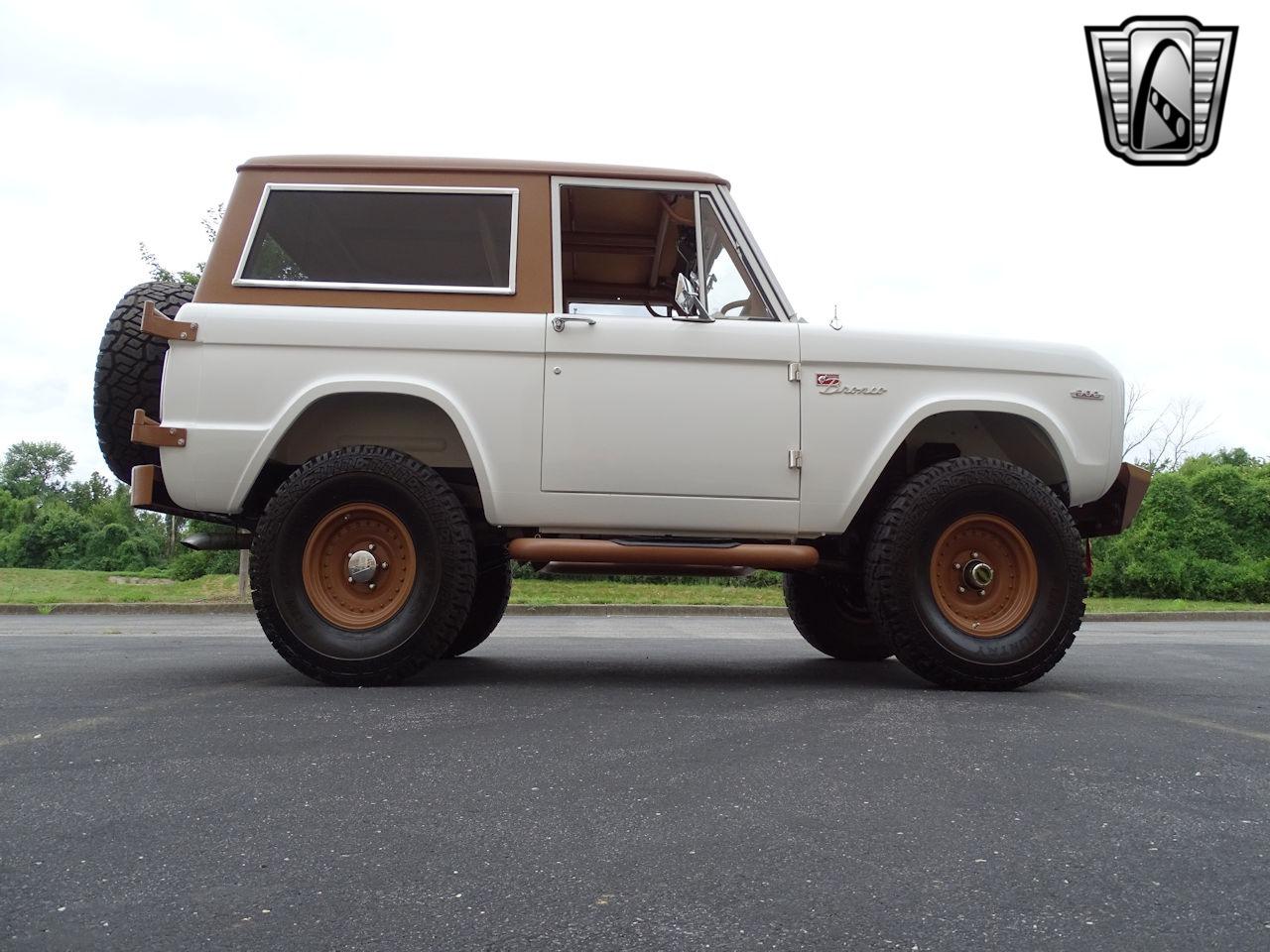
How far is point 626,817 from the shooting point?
2.32 meters

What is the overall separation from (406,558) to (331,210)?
5.29 ft

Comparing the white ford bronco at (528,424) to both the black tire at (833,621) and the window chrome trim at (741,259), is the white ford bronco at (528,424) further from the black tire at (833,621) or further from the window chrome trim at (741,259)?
the black tire at (833,621)

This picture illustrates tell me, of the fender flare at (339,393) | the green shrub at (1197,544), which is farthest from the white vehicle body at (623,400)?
the green shrub at (1197,544)

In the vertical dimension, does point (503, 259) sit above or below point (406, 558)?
above

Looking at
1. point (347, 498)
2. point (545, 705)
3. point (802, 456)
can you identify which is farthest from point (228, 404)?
point (802, 456)

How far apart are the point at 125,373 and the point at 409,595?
63.6 inches

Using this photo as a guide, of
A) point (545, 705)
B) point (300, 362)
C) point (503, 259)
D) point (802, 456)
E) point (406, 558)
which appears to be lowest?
point (545, 705)

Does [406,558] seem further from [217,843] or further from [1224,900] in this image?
[1224,900]

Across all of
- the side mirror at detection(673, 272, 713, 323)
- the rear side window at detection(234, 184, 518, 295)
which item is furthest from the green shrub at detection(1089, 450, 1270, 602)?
the rear side window at detection(234, 184, 518, 295)

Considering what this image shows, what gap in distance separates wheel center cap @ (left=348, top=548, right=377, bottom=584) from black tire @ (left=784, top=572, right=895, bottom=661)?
240cm

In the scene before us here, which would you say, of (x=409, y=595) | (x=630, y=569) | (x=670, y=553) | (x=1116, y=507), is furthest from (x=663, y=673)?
(x=1116, y=507)

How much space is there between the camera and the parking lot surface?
1741 mm

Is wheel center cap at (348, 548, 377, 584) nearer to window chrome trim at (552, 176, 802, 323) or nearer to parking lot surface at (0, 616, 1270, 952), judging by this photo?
parking lot surface at (0, 616, 1270, 952)

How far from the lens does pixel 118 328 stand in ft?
14.6
